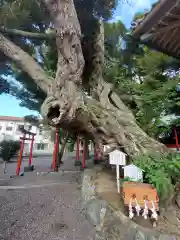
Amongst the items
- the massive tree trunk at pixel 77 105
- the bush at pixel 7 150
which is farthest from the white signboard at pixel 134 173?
the bush at pixel 7 150

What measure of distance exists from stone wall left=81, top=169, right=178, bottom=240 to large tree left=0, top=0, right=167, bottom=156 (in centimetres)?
108

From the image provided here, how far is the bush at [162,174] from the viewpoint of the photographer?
1.98 m

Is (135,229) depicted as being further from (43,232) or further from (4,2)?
(4,2)

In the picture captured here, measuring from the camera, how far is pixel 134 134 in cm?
326

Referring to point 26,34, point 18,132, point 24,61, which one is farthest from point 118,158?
point 18,132

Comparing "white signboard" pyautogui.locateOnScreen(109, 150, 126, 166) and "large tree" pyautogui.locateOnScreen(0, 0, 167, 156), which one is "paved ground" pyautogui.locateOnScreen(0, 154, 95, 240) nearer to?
"white signboard" pyautogui.locateOnScreen(109, 150, 126, 166)

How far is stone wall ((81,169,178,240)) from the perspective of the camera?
1666 mm

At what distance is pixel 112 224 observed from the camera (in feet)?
6.31

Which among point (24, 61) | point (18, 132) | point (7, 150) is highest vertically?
point (18, 132)

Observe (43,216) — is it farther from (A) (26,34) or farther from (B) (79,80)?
(A) (26,34)

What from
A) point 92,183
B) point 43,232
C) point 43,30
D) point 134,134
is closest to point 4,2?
point 43,30

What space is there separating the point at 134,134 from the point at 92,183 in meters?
1.23

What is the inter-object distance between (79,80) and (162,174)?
2236 mm

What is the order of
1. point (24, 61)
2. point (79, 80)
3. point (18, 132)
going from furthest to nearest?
1. point (18, 132)
2. point (24, 61)
3. point (79, 80)
